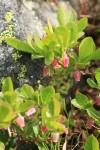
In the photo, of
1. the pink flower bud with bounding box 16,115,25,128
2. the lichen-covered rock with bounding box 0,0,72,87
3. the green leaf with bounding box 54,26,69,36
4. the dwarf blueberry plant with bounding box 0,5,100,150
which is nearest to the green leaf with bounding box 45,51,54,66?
the dwarf blueberry plant with bounding box 0,5,100,150

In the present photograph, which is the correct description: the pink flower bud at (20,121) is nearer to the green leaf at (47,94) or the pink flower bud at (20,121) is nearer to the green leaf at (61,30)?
the green leaf at (47,94)

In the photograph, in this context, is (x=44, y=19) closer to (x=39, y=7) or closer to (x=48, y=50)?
(x=39, y=7)

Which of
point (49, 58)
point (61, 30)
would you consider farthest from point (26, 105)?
point (61, 30)

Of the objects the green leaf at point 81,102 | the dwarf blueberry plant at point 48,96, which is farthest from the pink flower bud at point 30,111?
the green leaf at point 81,102

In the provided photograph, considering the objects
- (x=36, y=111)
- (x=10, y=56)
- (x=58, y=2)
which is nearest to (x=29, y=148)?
(x=36, y=111)

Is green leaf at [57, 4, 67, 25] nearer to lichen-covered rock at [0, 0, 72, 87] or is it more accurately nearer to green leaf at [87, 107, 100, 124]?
lichen-covered rock at [0, 0, 72, 87]
